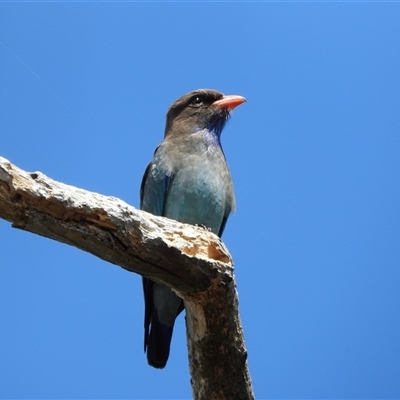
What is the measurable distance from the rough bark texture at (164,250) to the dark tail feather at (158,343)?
1103 mm

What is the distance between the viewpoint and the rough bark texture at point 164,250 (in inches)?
147

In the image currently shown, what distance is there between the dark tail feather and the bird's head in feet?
5.91

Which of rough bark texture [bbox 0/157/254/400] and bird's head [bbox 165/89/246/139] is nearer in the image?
rough bark texture [bbox 0/157/254/400]

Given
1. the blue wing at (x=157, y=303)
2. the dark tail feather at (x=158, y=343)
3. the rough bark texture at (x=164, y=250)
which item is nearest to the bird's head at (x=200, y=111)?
the blue wing at (x=157, y=303)

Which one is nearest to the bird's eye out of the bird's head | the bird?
the bird's head

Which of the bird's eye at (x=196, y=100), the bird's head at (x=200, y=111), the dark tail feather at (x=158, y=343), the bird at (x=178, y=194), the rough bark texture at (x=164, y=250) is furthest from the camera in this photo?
the bird's eye at (x=196, y=100)

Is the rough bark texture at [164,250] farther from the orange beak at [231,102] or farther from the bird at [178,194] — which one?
the orange beak at [231,102]

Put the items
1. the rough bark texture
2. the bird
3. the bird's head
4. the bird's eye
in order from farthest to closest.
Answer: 1. the bird's eye
2. the bird's head
3. the bird
4. the rough bark texture

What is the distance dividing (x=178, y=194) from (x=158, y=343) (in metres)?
1.24

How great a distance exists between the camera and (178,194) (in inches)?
236

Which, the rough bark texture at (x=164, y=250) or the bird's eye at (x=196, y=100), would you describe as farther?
the bird's eye at (x=196, y=100)

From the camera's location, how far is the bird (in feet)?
19.4

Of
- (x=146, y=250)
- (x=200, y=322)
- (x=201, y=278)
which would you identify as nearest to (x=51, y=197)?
(x=146, y=250)

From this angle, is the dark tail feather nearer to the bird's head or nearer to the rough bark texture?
the rough bark texture
